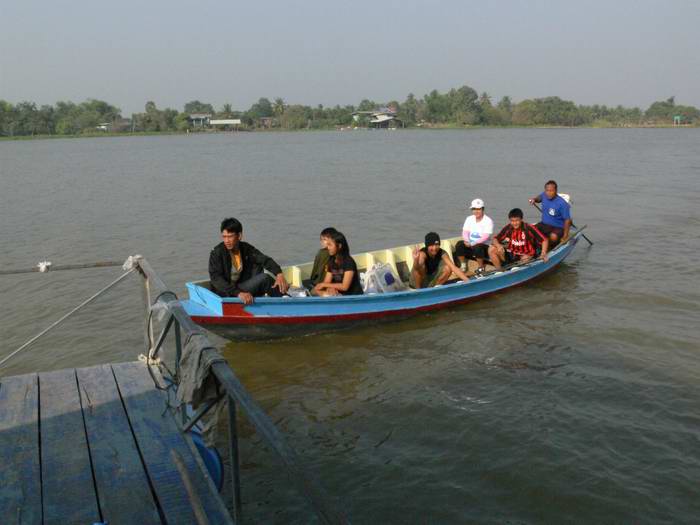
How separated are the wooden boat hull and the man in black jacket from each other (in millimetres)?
179

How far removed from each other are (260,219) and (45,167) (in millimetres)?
30445

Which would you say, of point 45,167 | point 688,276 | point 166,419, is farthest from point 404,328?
point 45,167

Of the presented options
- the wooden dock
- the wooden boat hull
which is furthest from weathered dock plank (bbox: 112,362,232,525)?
the wooden boat hull

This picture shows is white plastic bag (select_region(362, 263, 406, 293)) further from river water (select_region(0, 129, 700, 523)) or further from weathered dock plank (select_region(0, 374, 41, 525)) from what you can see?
weathered dock plank (select_region(0, 374, 41, 525))

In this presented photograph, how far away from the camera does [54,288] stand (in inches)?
520

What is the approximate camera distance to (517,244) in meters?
12.4

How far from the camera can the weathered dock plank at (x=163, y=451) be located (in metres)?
3.40

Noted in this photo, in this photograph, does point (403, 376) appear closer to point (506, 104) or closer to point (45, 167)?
point (45, 167)

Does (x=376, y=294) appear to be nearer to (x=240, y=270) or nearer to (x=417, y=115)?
(x=240, y=270)

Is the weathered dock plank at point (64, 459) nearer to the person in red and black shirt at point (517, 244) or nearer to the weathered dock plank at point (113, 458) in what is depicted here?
the weathered dock plank at point (113, 458)

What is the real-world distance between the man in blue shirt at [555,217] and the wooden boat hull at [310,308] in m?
2.79

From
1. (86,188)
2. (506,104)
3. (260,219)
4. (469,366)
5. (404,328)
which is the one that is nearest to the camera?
(469,366)

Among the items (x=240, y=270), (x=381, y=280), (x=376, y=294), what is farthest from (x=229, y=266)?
(x=381, y=280)

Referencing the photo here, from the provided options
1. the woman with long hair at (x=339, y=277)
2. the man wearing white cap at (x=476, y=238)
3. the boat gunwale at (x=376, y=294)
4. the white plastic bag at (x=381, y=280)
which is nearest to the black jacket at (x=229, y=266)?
the boat gunwale at (x=376, y=294)
